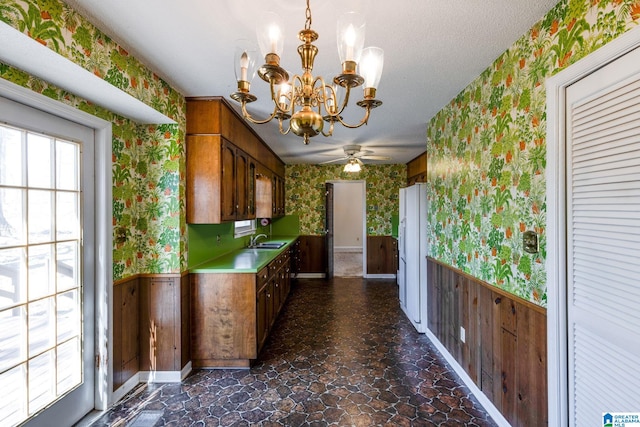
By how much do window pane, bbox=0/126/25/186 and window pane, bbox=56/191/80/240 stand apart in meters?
0.29

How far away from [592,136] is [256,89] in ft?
7.41

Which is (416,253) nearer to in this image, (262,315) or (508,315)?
(508,315)

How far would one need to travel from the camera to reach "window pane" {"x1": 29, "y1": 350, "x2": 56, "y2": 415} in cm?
185

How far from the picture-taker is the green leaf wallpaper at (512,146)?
1.48m

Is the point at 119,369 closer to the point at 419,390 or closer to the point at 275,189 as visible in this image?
the point at 419,390

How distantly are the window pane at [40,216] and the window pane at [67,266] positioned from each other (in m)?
0.13

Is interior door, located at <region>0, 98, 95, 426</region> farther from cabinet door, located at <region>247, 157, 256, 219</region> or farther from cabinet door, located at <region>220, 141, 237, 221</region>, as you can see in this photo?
cabinet door, located at <region>247, 157, 256, 219</region>

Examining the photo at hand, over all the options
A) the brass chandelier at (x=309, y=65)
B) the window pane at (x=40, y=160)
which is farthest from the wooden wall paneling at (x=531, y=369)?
the window pane at (x=40, y=160)

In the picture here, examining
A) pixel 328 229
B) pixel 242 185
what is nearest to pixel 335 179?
pixel 328 229

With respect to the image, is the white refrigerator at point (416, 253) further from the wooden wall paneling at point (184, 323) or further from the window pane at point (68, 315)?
the window pane at point (68, 315)

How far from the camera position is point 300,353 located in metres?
3.14

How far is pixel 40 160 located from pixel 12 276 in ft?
2.29

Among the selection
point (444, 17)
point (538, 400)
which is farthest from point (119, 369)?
point (444, 17)

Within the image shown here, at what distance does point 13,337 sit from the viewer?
67.7 inches
